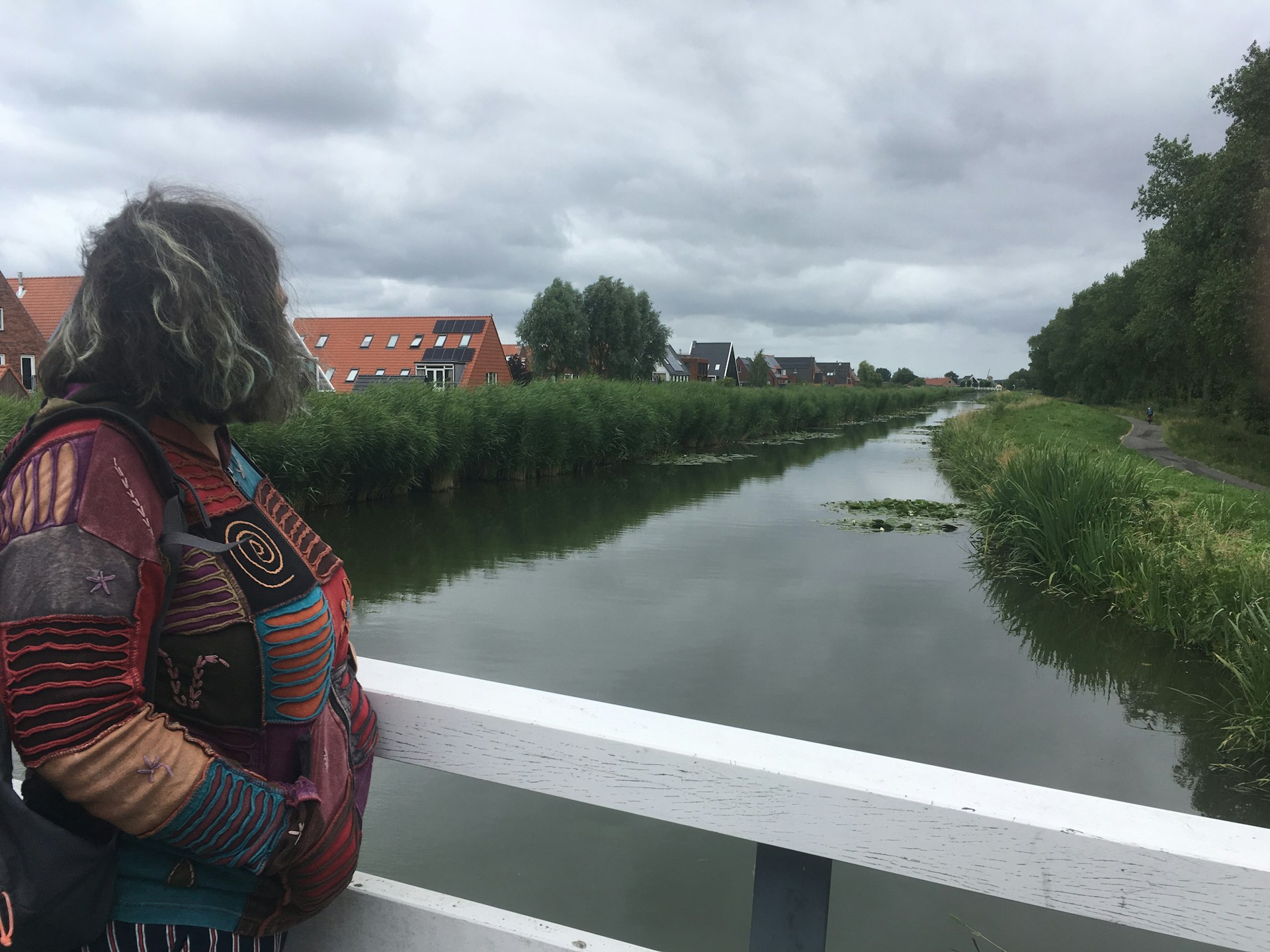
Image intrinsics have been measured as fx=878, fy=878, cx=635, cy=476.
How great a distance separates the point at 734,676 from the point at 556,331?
38429 mm

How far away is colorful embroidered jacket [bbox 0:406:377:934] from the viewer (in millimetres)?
792

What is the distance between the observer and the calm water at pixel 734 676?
9.95 ft

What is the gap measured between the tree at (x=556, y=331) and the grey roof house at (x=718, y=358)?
28.3 m

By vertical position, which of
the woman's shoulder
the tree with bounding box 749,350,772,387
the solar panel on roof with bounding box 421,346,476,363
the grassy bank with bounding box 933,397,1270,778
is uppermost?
the tree with bounding box 749,350,772,387

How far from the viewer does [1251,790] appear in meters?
4.20

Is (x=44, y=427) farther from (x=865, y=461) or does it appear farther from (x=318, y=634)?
(x=865, y=461)

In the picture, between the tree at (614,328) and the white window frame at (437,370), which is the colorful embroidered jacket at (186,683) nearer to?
the white window frame at (437,370)

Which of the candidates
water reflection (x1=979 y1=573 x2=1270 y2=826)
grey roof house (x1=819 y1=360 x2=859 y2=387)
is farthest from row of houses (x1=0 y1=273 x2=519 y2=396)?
grey roof house (x1=819 y1=360 x2=859 y2=387)

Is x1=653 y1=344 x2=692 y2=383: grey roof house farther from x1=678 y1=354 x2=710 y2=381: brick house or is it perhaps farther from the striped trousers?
the striped trousers

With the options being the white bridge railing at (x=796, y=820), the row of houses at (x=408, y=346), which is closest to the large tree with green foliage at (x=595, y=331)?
the row of houses at (x=408, y=346)

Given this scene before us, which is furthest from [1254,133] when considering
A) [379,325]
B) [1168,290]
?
[379,325]

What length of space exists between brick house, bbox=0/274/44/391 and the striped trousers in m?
27.9

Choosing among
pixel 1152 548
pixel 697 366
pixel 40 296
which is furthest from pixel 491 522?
pixel 697 366

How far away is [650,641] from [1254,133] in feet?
51.1
